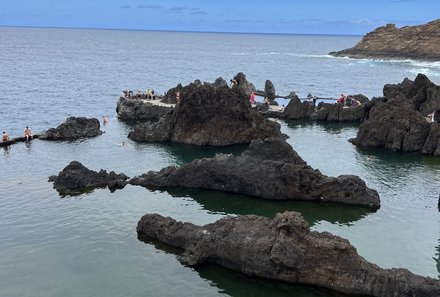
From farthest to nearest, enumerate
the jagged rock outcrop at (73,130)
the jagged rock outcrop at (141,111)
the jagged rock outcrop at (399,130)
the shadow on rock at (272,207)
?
1. the jagged rock outcrop at (141,111)
2. the jagged rock outcrop at (73,130)
3. the jagged rock outcrop at (399,130)
4. the shadow on rock at (272,207)

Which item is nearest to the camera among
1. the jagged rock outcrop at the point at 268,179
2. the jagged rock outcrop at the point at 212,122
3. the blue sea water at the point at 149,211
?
the blue sea water at the point at 149,211

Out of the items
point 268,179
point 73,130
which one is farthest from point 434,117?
point 73,130

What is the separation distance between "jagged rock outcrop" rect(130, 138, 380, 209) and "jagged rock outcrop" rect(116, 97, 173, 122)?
3724 centimetres

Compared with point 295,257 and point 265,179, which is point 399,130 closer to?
point 265,179

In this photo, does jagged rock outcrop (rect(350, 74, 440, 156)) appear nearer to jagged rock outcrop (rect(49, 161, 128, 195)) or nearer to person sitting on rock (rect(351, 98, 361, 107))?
person sitting on rock (rect(351, 98, 361, 107))

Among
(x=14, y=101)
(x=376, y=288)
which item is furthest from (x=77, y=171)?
(x=14, y=101)

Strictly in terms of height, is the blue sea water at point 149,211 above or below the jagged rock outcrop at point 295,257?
below

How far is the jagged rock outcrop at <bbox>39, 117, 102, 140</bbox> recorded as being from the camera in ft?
223

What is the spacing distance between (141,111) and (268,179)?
45905 mm

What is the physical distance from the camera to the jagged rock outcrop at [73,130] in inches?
2672

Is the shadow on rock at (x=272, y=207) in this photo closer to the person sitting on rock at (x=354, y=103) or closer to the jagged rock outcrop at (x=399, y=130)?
the jagged rock outcrop at (x=399, y=130)

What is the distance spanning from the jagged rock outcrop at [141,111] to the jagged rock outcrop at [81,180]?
3722cm

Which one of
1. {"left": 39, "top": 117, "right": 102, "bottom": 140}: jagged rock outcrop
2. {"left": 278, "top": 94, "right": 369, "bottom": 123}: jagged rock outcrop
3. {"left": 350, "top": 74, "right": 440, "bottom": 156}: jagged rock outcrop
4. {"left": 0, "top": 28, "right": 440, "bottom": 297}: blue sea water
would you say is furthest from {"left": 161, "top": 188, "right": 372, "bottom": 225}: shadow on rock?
{"left": 278, "top": 94, "right": 369, "bottom": 123}: jagged rock outcrop

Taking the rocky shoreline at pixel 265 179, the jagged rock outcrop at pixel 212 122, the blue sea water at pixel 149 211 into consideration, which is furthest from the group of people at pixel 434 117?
the jagged rock outcrop at pixel 212 122
